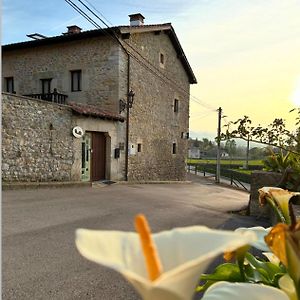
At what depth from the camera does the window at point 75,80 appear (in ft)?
42.7

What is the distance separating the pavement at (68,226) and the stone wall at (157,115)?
14.5ft

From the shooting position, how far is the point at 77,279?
3.22 m

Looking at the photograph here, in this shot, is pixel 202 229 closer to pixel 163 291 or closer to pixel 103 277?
pixel 163 291

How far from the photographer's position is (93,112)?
35.4 feet

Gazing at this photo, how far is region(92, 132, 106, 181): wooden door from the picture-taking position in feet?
38.3

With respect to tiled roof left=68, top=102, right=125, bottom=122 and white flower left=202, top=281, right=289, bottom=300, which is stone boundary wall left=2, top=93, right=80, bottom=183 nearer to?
tiled roof left=68, top=102, right=125, bottom=122

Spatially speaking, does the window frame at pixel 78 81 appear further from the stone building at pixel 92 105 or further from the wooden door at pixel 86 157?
the wooden door at pixel 86 157

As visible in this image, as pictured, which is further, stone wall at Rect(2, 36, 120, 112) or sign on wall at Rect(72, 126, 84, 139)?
stone wall at Rect(2, 36, 120, 112)

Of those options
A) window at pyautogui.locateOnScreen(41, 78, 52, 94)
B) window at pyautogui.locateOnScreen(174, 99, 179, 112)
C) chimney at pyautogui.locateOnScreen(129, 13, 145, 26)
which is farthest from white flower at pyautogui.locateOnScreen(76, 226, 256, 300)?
window at pyautogui.locateOnScreen(174, 99, 179, 112)

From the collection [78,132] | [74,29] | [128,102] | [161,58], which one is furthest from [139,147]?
[74,29]

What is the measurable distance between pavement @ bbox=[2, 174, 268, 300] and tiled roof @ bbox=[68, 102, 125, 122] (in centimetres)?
242

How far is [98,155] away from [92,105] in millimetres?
2028

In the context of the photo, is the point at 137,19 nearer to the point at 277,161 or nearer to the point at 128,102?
the point at 128,102

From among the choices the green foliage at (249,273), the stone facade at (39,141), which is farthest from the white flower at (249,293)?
the stone facade at (39,141)
